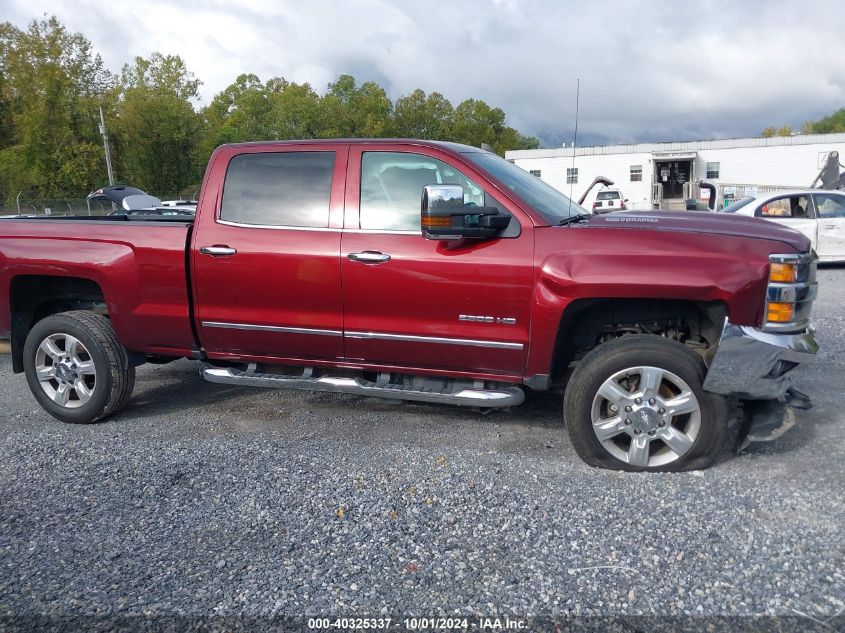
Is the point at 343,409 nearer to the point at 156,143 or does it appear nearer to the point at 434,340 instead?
the point at 434,340

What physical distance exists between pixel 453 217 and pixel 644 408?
146 cm

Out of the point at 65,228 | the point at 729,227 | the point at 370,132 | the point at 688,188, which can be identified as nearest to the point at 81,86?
the point at 370,132

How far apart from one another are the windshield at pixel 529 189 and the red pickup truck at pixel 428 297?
28 millimetres

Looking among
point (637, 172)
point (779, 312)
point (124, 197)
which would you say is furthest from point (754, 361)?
point (637, 172)

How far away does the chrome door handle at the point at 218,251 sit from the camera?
432 centimetres

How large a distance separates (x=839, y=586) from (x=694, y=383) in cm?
117

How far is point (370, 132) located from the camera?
6216cm

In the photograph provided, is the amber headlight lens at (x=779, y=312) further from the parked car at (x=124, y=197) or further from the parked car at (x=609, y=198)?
the parked car at (x=609, y=198)

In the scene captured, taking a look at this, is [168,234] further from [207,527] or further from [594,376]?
[594,376]

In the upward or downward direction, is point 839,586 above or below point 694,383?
below

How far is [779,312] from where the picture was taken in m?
3.46

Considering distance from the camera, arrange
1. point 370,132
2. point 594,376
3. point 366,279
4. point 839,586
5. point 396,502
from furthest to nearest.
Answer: point 370,132 → point 366,279 → point 594,376 → point 396,502 → point 839,586

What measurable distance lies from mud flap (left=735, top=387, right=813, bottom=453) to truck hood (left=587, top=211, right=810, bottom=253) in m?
0.85

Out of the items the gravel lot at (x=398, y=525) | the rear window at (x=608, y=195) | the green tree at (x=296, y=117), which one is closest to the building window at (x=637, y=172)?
the rear window at (x=608, y=195)
